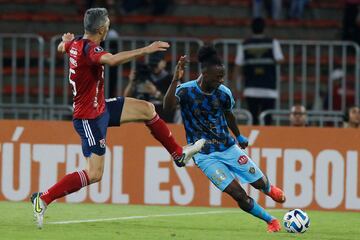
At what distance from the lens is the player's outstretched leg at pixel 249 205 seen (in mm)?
13305

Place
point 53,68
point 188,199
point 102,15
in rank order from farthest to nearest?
point 53,68, point 188,199, point 102,15

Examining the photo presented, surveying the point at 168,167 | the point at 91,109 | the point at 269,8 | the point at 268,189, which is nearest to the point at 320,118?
the point at 168,167

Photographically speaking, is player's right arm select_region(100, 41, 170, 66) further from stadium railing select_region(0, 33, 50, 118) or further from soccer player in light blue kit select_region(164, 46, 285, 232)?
stadium railing select_region(0, 33, 50, 118)

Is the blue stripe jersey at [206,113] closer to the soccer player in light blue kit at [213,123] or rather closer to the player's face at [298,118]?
the soccer player in light blue kit at [213,123]

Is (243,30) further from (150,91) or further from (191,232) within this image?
(191,232)

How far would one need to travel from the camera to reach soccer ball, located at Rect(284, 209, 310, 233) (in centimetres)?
1332

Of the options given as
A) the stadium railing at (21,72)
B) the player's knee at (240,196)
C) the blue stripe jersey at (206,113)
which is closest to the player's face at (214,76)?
the blue stripe jersey at (206,113)

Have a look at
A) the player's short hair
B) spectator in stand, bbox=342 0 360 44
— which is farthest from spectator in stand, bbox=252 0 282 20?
the player's short hair

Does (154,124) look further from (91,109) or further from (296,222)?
(296,222)

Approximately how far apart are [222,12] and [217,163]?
1116 cm

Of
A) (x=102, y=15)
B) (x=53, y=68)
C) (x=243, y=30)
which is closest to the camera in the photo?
(x=102, y=15)

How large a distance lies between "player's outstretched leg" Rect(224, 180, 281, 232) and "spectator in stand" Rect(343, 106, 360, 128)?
601 cm

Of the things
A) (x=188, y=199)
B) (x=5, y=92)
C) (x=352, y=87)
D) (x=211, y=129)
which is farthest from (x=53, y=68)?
(x=211, y=129)

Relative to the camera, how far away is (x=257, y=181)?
1390cm
